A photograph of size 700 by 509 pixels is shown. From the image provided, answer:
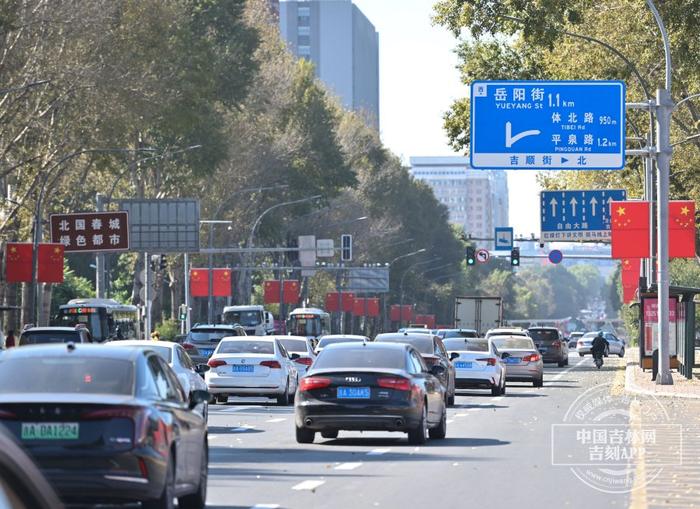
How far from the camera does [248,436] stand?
23.9 m

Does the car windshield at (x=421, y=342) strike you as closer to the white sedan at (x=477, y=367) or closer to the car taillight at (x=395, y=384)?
the white sedan at (x=477, y=367)

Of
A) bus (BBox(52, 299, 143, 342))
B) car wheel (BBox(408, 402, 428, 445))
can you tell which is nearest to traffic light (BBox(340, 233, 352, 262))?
bus (BBox(52, 299, 143, 342))

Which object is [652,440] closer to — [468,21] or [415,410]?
[415,410]

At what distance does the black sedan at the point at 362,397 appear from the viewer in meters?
21.4

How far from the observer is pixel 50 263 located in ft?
197

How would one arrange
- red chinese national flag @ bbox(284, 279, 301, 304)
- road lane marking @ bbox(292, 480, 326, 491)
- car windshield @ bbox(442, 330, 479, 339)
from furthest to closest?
1. red chinese national flag @ bbox(284, 279, 301, 304)
2. car windshield @ bbox(442, 330, 479, 339)
3. road lane marking @ bbox(292, 480, 326, 491)

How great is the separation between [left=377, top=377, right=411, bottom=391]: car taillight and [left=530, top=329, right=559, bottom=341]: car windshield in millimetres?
48460

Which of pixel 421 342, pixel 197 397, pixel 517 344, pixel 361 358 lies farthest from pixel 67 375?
pixel 517 344

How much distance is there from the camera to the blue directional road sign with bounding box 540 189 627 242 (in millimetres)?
69562

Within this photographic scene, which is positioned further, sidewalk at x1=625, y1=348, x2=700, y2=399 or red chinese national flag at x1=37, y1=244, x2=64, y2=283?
red chinese national flag at x1=37, y1=244, x2=64, y2=283

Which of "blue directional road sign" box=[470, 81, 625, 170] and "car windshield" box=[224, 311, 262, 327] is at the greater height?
"blue directional road sign" box=[470, 81, 625, 170]

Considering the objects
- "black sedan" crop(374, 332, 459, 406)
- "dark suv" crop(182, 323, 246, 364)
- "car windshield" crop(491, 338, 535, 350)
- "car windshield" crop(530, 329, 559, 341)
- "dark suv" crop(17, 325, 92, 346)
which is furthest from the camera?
"car windshield" crop(530, 329, 559, 341)

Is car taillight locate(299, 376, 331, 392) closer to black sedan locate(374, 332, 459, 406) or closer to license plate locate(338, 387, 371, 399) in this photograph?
license plate locate(338, 387, 371, 399)

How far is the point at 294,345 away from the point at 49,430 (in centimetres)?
3190
